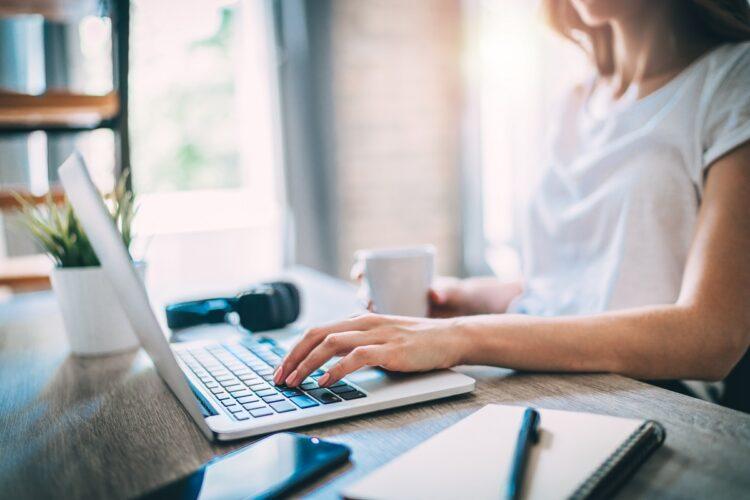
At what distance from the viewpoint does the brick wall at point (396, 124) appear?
2.82 m

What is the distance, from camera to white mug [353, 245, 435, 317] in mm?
862

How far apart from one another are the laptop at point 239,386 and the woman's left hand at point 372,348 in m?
0.02

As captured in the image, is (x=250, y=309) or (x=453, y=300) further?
(x=453, y=300)

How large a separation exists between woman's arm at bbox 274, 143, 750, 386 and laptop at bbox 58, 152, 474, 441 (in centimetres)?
3

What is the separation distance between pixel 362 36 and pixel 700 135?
2.20m

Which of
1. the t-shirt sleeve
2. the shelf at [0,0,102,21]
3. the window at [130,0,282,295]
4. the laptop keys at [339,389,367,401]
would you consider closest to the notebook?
the laptop keys at [339,389,367,401]

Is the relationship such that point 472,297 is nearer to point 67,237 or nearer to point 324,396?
point 324,396

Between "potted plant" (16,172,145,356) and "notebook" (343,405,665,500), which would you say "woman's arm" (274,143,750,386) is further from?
"potted plant" (16,172,145,356)

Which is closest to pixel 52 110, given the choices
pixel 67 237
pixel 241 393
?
pixel 67 237

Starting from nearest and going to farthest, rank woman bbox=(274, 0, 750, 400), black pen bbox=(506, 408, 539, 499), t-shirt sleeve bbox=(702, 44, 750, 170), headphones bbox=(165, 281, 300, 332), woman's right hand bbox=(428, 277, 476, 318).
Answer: black pen bbox=(506, 408, 539, 499) < woman bbox=(274, 0, 750, 400) < t-shirt sleeve bbox=(702, 44, 750, 170) < headphones bbox=(165, 281, 300, 332) < woman's right hand bbox=(428, 277, 476, 318)

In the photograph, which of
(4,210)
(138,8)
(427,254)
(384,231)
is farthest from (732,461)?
(138,8)

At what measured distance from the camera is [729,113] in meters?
0.82

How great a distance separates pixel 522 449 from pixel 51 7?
1610 mm

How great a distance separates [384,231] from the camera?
295 centimetres
